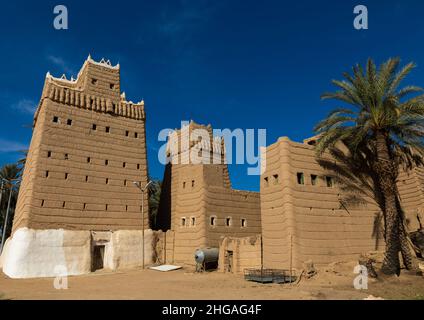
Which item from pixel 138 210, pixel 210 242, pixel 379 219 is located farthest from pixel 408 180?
pixel 138 210

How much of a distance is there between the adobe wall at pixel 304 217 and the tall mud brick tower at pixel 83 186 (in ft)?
45.9

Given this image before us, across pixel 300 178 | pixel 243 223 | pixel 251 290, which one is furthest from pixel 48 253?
pixel 300 178

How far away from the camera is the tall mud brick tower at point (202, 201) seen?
30.1 m

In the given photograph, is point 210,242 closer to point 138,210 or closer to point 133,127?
point 138,210

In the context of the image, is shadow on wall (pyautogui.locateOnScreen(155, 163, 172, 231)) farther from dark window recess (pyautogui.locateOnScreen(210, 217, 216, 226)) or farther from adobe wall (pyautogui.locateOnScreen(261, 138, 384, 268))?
adobe wall (pyautogui.locateOnScreen(261, 138, 384, 268))

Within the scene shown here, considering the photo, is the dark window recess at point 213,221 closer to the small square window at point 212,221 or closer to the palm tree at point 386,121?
the small square window at point 212,221

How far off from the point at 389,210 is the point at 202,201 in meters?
15.6

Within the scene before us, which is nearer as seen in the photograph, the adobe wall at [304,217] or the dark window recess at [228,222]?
the adobe wall at [304,217]

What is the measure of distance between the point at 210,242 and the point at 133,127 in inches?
568

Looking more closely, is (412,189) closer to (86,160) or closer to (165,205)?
(165,205)

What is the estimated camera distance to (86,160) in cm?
3103

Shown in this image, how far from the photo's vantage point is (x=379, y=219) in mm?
24359

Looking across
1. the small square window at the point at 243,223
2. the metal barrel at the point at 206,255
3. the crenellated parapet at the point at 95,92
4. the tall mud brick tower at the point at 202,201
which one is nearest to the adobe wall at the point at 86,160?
the crenellated parapet at the point at 95,92

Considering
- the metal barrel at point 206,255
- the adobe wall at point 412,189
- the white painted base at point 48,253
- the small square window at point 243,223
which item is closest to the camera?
the white painted base at point 48,253
